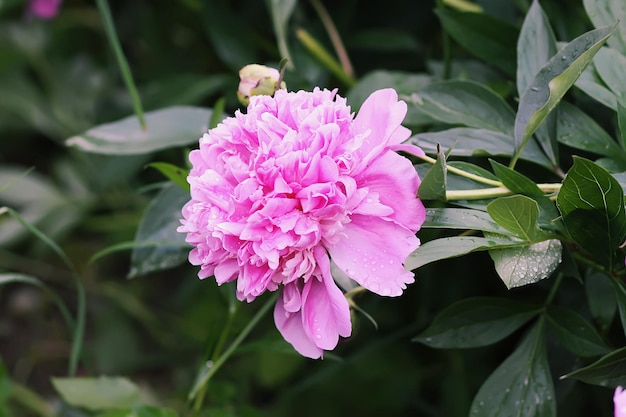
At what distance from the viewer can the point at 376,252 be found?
15.8 inches

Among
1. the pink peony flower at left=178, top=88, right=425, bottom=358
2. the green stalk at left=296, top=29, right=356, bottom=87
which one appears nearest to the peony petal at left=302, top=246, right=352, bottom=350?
the pink peony flower at left=178, top=88, right=425, bottom=358

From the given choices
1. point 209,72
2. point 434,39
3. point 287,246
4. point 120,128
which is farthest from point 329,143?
point 209,72

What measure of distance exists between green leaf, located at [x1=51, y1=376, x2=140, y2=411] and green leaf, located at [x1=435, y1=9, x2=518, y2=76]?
16.3 inches

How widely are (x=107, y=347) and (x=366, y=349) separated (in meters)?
0.44

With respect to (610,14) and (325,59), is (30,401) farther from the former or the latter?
(610,14)

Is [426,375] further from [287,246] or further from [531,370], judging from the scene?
[287,246]

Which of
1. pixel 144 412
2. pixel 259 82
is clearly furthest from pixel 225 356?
pixel 259 82

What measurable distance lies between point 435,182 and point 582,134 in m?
0.16

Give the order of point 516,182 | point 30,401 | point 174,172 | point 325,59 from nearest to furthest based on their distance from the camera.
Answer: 1. point 516,182
2. point 174,172
3. point 325,59
4. point 30,401

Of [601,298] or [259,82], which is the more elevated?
[259,82]

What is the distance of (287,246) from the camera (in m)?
0.39

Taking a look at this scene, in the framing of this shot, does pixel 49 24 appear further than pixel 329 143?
Yes

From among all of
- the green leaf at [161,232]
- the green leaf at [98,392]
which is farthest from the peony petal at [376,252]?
the green leaf at [98,392]

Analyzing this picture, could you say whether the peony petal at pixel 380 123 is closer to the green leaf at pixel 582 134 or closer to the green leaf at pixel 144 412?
the green leaf at pixel 582 134
